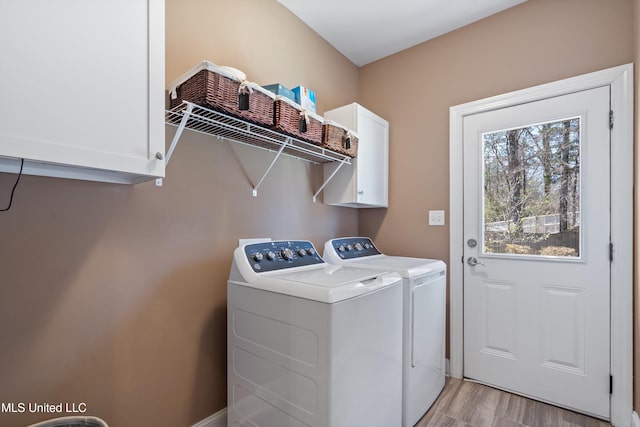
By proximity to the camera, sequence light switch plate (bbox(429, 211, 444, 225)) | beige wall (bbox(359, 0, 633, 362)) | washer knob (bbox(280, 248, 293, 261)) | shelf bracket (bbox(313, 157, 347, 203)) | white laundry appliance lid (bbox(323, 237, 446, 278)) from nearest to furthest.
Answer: washer knob (bbox(280, 248, 293, 261)), white laundry appliance lid (bbox(323, 237, 446, 278)), beige wall (bbox(359, 0, 633, 362)), shelf bracket (bbox(313, 157, 347, 203)), light switch plate (bbox(429, 211, 444, 225))

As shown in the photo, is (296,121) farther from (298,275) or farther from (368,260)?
(368,260)

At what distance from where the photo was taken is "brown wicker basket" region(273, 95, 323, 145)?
154 centimetres

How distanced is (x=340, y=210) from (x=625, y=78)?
1.94m

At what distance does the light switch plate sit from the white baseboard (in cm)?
190

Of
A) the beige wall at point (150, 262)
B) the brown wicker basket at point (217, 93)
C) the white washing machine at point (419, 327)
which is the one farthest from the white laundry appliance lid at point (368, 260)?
the brown wicker basket at point (217, 93)

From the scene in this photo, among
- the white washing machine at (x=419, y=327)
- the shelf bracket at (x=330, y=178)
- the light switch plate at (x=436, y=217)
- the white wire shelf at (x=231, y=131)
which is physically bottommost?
the white washing machine at (x=419, y=327)

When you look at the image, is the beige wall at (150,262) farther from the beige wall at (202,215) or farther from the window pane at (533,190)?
the window pane at (533,190)

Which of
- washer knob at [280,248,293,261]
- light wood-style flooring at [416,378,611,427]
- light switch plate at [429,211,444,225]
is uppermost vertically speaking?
light switch plate at [429,211,444,225]

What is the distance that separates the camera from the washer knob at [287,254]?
163cm

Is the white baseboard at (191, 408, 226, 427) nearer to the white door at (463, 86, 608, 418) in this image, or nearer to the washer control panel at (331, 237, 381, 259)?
the washer control panel at (331, 237, 381, 259)

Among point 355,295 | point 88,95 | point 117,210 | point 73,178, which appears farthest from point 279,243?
point 88,95

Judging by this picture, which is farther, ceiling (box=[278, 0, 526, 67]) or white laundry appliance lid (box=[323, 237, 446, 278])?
ceiling (box=[278, 0, 526, 67])

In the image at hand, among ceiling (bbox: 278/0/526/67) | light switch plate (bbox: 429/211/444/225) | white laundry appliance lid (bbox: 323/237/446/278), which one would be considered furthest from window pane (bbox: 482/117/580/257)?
ceiling (bbox: 278/0/526/67)

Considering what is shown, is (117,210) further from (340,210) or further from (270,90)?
(340,210)
